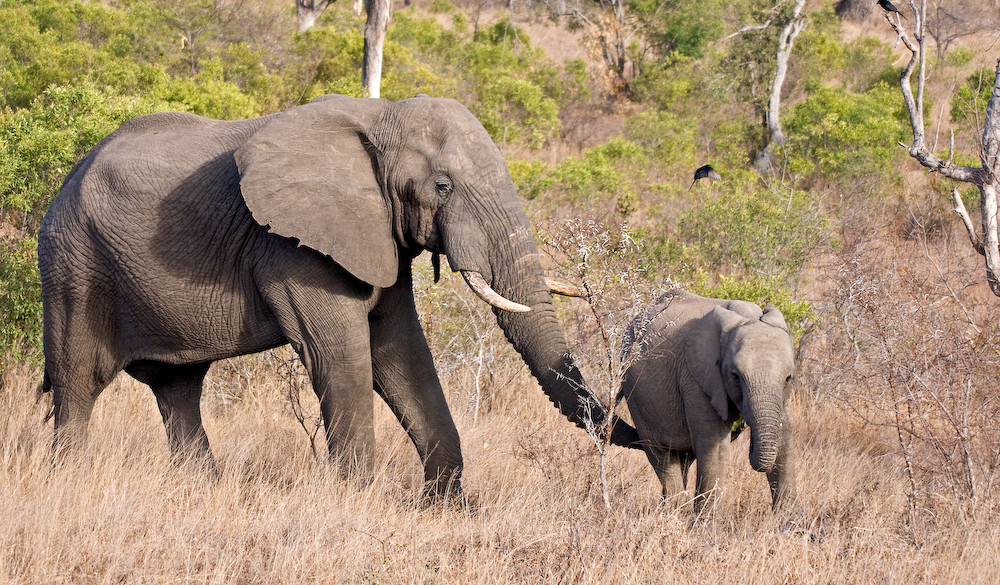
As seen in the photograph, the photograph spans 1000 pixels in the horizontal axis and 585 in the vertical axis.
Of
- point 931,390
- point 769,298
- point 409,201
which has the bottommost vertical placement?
point 769,298

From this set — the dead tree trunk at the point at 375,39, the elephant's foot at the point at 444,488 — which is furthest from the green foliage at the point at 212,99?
the elephant's foot at the point at 444,488

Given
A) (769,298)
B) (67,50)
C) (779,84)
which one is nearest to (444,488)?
(769,298)

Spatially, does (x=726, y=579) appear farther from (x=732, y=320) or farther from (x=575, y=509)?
(x=732, y=320)

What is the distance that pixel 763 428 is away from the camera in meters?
5.05

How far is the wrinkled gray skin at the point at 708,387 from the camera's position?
5156mm

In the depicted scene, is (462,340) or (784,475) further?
(462,340)

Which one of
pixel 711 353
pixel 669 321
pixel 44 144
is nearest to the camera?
pixel 711 353

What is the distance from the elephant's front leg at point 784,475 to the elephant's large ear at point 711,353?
34cm

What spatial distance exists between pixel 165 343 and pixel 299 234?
3.81 feet

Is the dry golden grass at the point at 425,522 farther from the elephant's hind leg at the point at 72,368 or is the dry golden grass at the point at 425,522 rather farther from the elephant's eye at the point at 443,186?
the elephant's eye at the point at 443,186

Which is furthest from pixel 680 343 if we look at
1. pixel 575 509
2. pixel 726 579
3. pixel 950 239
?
pixel 950 239

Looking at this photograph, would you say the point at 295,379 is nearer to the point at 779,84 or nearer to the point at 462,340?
the point at 462,340

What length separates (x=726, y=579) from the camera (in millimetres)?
4121

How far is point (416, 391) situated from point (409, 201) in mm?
1125
